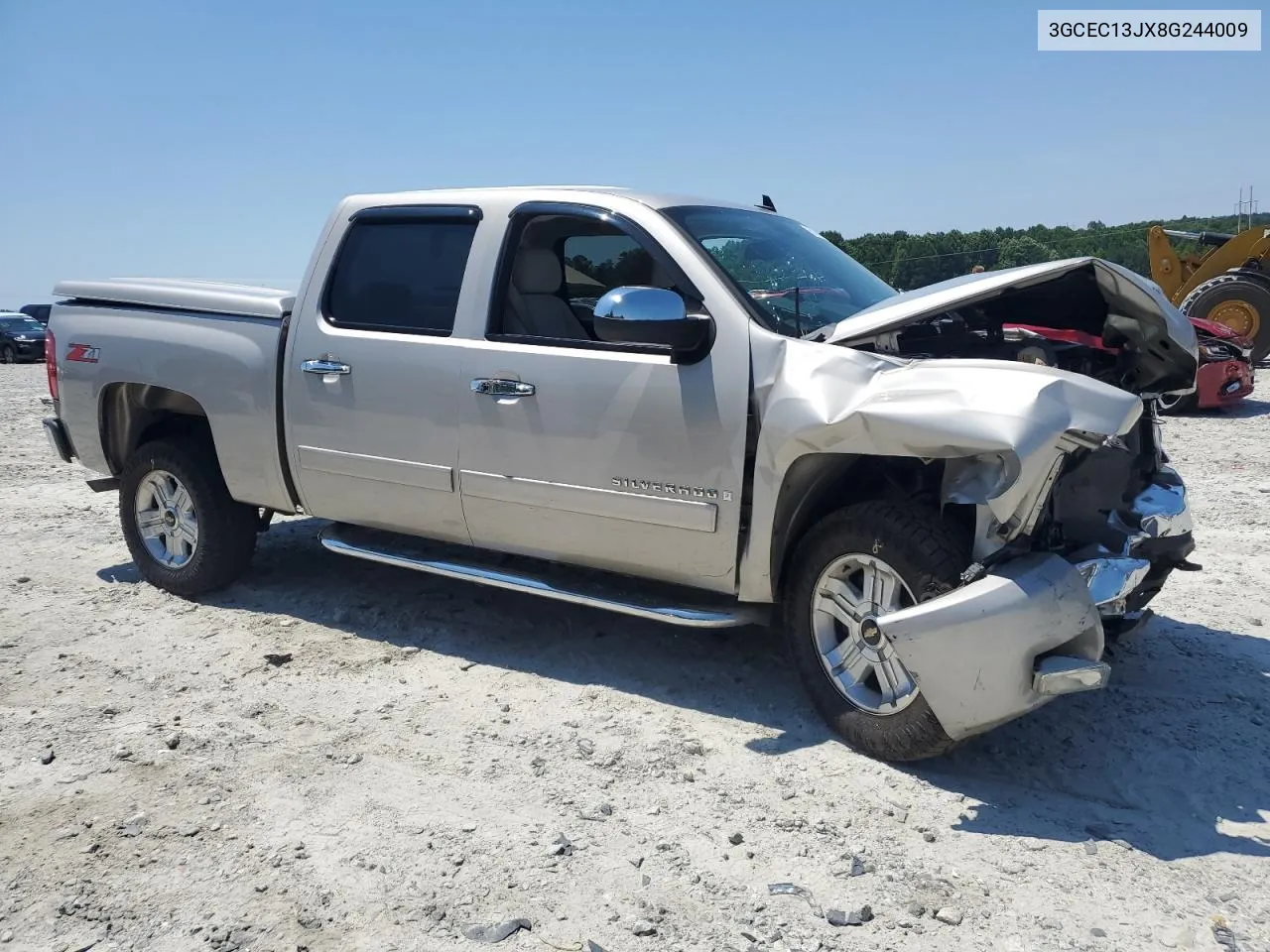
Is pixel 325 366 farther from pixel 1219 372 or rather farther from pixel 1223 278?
pixel 1223 278

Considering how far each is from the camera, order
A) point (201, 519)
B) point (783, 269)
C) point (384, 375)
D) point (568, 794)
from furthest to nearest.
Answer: point (201, 519) < point (384, 375) < point (783, 269) < point (568, 794)

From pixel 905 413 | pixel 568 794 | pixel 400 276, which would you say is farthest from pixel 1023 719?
pixel 400 276

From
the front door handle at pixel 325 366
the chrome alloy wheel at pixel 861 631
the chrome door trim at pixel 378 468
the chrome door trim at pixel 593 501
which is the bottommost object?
the chrome alloy wheel at pixel 861 631

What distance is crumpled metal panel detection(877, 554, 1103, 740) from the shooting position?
3.10 meters

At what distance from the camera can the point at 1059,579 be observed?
315cm

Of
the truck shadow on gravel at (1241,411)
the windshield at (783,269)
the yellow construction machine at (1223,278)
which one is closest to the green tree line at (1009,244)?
the yellow construction machine at (1223,278)

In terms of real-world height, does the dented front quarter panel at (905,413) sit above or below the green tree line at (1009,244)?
below

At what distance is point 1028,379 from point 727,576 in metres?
1.33

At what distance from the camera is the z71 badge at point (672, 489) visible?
3.80 meters

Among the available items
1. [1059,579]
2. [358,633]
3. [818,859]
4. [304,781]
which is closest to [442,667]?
[358,633]

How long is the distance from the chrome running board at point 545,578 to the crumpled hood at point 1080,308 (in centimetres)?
116

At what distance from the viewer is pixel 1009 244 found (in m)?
24.2

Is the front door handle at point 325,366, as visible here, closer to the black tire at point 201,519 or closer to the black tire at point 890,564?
the black tire at point 201,519

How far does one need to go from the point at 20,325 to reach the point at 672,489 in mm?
28837
